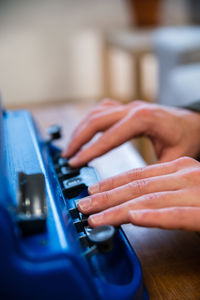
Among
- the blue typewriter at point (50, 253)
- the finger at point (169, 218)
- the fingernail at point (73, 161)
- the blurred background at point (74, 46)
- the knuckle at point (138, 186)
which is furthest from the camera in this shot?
the blurred background at point (74, 46)

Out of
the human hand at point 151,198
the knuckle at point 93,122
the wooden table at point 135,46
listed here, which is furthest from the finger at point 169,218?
the wooden table at point 135,46

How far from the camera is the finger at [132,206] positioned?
0.57 meters

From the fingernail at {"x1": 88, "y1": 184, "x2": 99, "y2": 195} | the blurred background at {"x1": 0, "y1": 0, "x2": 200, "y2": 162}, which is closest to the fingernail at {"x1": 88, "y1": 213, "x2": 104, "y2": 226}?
the fingernail at {"x1": 88, "y1": 184, "x2": 99, "y2": 195}

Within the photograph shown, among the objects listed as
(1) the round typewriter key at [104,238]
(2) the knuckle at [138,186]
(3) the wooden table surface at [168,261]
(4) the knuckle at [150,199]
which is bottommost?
(3) the wooden table surface at [168,261]

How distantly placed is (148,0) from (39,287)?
4.06m

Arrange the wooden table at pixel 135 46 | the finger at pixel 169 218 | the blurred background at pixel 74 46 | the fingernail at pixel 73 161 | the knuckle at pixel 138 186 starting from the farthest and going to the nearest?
the blurred background at pixel 74 46 → the wooden table at pixel 135 46 → the fingernail at pixel 73 161 → the knuckle at pixel 138 186 → the finger at pixel 169 218

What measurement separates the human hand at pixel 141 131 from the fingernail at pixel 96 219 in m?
0.33

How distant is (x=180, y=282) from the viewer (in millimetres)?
564

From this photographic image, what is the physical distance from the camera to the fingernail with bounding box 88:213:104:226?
1.87ft

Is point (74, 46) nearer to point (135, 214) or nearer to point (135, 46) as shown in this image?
point (135, 46)

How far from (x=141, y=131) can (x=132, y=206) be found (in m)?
0.39

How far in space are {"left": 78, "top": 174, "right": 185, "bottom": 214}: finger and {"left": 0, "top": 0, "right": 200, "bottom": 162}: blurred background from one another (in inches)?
142

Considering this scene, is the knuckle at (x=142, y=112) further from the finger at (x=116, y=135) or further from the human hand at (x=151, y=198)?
the human hand at (x=151, y=198)

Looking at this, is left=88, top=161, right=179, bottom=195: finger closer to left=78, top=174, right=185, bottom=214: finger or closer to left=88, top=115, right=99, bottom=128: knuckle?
left=78, top=174, right=185, bottom=214: finger
